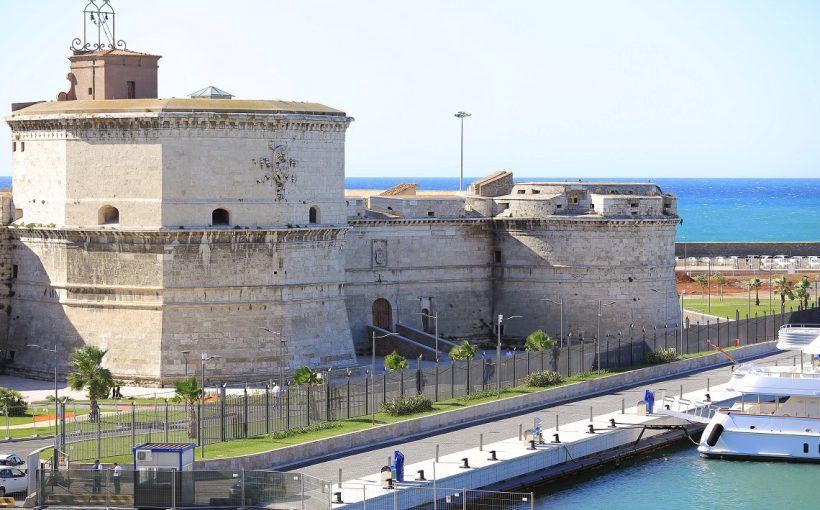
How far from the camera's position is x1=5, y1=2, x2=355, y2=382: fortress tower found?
2242 inches

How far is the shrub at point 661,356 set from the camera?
63.6 metres

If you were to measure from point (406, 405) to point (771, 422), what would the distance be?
11.5m

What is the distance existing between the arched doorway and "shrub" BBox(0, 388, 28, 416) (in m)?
19.4

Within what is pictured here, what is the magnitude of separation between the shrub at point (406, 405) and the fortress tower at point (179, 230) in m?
7.83

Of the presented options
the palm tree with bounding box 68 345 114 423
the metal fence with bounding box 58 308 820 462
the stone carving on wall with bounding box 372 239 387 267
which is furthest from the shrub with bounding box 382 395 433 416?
the stone carving on wall with bounding box 372 239 387 267

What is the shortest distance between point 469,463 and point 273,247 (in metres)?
15.7

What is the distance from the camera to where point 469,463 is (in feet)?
148

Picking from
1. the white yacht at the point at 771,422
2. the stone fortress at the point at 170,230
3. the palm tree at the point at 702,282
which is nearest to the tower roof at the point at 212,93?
the stone fortress at the point at 170,230

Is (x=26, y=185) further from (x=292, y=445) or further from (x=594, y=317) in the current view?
(x=594, y=317)

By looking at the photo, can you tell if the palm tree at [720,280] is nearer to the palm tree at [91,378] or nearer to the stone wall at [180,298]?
the stone wall at [180,298]

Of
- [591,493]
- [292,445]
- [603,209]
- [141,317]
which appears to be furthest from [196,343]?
[603,209]

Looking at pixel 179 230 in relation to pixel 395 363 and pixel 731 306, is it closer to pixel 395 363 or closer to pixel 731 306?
pixel 395 363

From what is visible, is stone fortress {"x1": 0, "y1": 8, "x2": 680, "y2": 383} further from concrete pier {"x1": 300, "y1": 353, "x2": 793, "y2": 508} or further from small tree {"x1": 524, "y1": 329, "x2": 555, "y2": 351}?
concrete pier {"x1": 300, "y1": 353, "x2": 793, "y2": 508}

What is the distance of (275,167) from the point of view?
191ft
